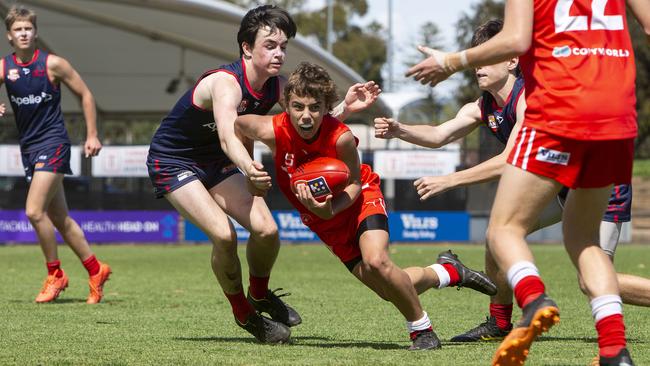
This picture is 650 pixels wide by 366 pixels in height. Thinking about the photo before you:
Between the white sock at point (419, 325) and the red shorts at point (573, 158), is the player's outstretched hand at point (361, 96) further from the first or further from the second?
the red shorts at point (573, 158)

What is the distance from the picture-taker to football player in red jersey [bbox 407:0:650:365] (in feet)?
15.1

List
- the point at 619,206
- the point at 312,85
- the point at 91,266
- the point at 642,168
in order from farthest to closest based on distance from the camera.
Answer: the point at 642,168 < the point at 91,266 < the point at 619,206 < the point at 312,85

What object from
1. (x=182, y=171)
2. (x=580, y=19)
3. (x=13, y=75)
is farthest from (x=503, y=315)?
(x=13, y=75)

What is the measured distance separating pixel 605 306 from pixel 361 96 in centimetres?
232

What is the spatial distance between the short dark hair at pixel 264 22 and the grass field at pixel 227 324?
6.06 ft

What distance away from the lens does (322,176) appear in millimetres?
5965

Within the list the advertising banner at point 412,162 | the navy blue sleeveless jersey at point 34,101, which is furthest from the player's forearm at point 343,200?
the advertising banner at point 412,162

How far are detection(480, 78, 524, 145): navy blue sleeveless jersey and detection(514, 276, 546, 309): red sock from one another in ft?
7.15

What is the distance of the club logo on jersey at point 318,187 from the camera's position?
5945 mm

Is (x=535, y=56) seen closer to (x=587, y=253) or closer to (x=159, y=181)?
(x=587, y=253)

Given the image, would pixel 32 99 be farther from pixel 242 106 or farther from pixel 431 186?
pixel 431 186

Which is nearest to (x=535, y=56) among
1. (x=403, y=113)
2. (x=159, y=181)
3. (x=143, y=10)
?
(x=159, y=181)

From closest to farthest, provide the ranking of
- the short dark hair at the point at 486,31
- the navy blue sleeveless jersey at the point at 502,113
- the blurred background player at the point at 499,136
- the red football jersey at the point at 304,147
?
the red football jersey at the point at 304,147 < the blurred background player at the point at 499,136 < the navy blue sleeveless jersey at the point at 502,113 < the short dark hair at the point at 486,31

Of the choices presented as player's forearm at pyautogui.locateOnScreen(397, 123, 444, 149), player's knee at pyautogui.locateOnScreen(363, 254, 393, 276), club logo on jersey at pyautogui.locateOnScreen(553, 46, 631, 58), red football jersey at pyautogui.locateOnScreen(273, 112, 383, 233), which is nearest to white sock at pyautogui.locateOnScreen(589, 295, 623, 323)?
club logo on jersey at pyautogui.locateOnScreen(553, 46, 631, 58)
